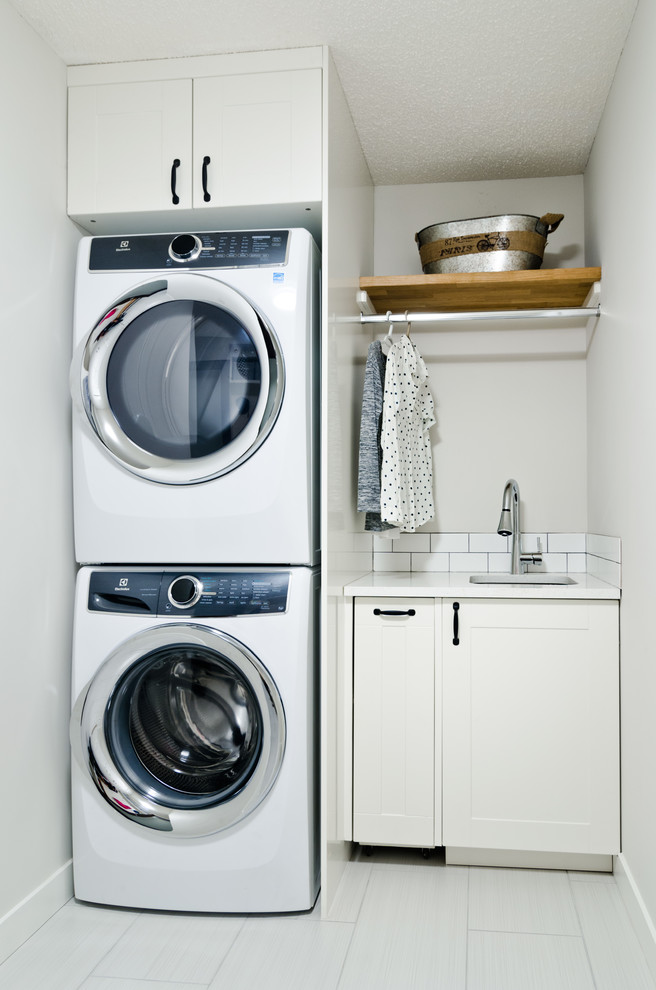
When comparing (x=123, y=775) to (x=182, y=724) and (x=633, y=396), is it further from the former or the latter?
(x=633, y=396)

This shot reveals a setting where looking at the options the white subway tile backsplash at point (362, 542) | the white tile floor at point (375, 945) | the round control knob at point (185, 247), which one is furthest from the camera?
the white subway tile backsplash at point (362, 542)

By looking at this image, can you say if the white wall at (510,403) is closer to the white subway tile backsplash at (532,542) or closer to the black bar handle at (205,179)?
the white subway tile backsplash at (532,542)

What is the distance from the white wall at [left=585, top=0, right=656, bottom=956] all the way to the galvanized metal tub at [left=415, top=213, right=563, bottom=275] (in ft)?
0.69


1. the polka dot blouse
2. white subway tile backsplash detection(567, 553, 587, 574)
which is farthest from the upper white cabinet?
white subway tile backsplash detection(567, 553, 587, 574)

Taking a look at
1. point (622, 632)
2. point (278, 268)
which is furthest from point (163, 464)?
point (622, 632)

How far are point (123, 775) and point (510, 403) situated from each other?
187 cm

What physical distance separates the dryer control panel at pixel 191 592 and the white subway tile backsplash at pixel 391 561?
3.45ft

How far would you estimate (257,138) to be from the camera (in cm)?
229

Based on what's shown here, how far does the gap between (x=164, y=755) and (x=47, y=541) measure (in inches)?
25.6

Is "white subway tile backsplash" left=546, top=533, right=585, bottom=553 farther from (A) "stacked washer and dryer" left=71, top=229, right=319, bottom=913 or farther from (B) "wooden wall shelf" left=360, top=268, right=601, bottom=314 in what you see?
(A) "stacked washer and dryer" left=71, top=229, right=319, bottom=913

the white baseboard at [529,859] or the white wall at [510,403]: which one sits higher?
the white wall at [510,403]

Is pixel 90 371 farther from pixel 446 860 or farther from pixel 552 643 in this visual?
pixel 446 860

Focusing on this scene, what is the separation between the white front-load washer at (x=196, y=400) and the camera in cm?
220

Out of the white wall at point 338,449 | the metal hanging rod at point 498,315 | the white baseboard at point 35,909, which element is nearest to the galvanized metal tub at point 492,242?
the metal hanging rod at point 498,315
